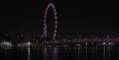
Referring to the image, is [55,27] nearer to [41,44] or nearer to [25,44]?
[41,44]

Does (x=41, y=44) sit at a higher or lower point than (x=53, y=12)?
lower

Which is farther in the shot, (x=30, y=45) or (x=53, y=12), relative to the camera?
(x=30, y=45)

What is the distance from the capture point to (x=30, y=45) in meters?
120

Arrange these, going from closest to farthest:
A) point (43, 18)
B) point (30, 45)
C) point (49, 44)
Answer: point (43, 18) < point (49, 44) < point (30, 45)

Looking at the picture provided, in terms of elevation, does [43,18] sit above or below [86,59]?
above

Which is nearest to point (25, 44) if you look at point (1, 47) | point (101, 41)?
point (1, 47)

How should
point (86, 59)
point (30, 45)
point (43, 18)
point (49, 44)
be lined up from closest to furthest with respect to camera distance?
point (86, 59) → point (43, 18) → point (49, 44) → point (30, 45)

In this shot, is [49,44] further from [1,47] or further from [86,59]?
[86,59]

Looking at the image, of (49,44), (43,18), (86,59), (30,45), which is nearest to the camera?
(86,59)

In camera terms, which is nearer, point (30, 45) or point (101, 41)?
point (101, 41)

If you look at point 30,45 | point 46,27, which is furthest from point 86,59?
point 30,45

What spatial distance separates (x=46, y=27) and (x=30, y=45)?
33014 millimetres

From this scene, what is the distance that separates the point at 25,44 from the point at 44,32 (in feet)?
108

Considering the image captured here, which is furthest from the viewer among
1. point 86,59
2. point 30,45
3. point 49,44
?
point 30,45
